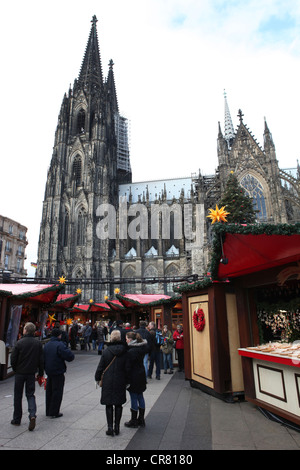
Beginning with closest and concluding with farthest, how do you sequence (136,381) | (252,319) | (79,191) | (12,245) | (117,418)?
(117,418), (136,381), (252,319), (79,191), (12,245)

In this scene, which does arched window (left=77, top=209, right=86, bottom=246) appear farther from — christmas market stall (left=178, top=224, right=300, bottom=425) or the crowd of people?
the crowd of people

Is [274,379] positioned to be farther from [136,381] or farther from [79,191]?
[79,191]

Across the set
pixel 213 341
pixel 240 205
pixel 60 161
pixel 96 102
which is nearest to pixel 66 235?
pixel 60 161

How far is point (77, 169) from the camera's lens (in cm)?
4141

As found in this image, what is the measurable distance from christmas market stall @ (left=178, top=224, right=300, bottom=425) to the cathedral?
919 inches

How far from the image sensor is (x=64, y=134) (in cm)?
4256

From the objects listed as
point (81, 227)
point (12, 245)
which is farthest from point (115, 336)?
point (12, 245)

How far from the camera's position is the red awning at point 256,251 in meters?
4.36

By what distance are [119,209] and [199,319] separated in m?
34.2

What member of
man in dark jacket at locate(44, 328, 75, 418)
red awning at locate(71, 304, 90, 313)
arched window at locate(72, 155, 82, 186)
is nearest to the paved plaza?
man in dark jacket at locate(44, 328, 75, 418)

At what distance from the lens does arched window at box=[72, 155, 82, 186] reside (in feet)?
134

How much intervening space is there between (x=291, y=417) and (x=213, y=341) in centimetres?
198

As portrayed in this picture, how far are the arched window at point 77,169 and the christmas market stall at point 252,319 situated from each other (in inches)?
1464

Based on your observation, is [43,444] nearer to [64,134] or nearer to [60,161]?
[60,161]
